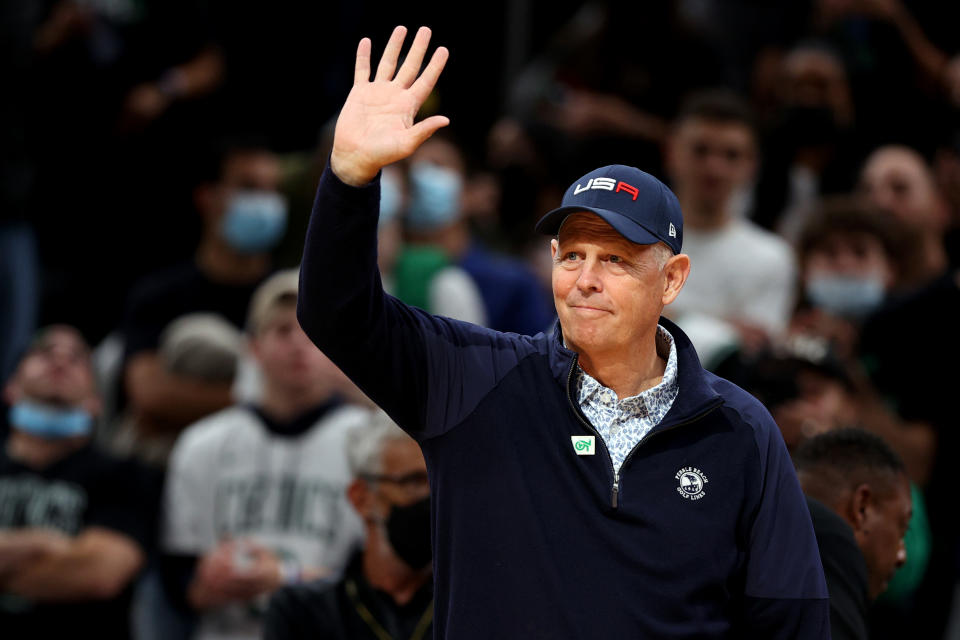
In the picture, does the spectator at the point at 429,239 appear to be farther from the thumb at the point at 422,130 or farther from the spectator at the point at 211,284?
the thumb at the point at 422,130

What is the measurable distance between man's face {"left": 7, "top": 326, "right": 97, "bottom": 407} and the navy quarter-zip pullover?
11.9ft

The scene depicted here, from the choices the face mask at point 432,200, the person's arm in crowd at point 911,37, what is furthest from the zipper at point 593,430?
the person's arm in crowd at point 911,37

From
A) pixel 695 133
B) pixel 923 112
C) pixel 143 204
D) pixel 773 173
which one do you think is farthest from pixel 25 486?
pixel 923 112

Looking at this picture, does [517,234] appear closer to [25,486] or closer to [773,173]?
[773,173]

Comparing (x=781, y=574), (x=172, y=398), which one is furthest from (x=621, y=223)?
(x=172, y=398)

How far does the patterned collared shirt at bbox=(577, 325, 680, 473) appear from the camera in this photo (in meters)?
2.79

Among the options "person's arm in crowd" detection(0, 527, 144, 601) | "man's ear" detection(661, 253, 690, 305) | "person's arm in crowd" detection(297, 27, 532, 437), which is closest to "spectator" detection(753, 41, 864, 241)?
"person's arm in crowd" detection(0, 527, 144, 601)

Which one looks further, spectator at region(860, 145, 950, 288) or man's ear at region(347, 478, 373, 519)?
spectator at region(860, 145, 950, 288)

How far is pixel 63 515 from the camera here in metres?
5.83

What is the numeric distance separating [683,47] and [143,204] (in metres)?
3.35

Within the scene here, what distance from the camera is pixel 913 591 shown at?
5.83 metres

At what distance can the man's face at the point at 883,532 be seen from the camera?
348 cm

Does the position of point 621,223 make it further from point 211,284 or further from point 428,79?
point 211,284

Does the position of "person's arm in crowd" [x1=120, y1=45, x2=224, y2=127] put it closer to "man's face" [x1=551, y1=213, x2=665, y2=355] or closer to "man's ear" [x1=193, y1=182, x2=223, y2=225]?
"man's ear" [x1=193, y1=182, x2=223, y2=225]
